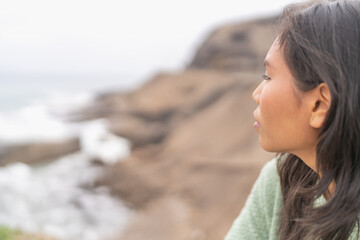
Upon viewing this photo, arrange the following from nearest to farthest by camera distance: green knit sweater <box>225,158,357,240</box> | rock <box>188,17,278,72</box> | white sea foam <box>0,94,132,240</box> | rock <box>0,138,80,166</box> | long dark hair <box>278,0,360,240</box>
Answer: long dark hair <box>278,0,360,240</box> → green knit sweater <box>225,158,357,240</box> → white sea foam <box>0,94,132,240</box> → rock <box>0,138,80,166</box> → rock <box>188,17,278,72</box>

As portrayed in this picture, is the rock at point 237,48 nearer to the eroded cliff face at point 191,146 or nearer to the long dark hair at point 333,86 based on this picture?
the eroded cliff face at point 191,146

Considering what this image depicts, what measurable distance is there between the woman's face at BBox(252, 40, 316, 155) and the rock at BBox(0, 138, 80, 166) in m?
14.4

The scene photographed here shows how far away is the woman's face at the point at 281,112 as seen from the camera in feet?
3.44

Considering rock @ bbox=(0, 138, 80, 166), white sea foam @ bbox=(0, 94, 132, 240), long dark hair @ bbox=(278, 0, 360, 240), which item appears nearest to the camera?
long dark hair @ bbox=(278, 0, 360, 240)

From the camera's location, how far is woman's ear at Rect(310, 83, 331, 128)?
994 millimetres

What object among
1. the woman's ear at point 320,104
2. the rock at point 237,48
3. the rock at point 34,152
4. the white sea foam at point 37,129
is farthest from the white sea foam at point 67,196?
the rock at point 237,48

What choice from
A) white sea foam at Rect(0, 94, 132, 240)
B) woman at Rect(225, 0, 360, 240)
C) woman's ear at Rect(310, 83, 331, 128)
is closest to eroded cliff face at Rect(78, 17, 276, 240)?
white sea foam at Rect(0, 94, 132, 240)

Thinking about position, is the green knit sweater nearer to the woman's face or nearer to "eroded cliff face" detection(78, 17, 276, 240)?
the woman's face

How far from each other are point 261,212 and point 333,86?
1.74 ft

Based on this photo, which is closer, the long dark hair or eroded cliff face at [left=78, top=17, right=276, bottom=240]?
the long dark hair

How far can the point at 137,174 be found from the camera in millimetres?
12594

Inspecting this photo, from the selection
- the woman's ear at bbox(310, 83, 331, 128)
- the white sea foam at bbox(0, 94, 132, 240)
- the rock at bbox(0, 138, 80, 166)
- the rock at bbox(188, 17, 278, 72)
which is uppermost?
the rock at bbox(188, 17, 278, 72)

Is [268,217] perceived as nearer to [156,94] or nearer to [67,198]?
[67,198]

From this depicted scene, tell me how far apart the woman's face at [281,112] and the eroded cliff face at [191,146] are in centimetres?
658
